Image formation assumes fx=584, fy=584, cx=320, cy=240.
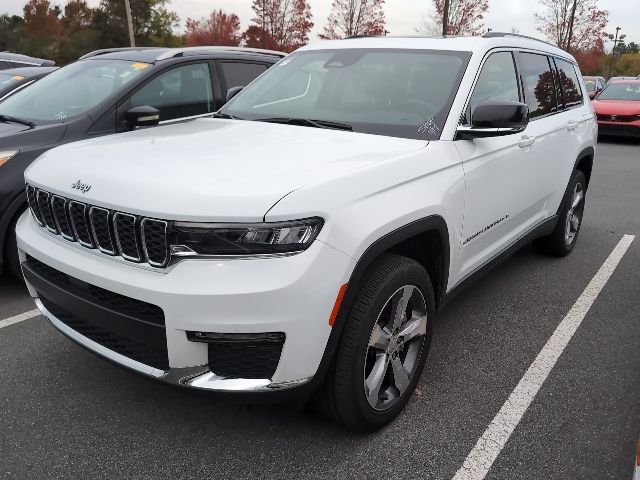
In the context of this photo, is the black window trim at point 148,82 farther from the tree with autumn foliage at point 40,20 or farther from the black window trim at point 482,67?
the tree with autumn foliage at point 40,20

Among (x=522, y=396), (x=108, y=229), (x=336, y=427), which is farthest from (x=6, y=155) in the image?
(x=522, y=396)

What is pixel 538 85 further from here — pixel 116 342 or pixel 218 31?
pixel 218 31

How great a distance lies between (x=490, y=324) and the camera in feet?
12.5

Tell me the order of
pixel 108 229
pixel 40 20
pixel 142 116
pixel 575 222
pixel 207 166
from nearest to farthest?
pixel 108 229, pixel 207 166, pixel 142 116, pixel 575 222, pixel 40 20

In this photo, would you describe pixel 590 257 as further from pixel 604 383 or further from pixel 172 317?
pixel 172 317

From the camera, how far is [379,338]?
254 centimetres

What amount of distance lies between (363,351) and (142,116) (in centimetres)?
293

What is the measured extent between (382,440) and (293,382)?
2.24 feet

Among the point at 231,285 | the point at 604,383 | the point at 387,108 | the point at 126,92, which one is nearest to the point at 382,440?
the point at 231,285

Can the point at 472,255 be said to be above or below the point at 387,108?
below

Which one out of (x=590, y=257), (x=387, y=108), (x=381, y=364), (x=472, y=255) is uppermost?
(x=387, y=108)

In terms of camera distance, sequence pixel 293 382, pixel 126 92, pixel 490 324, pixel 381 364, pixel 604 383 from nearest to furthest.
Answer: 1. pixel 293 382
2. pixel 381 364
3. pixel 604 383
4. pixel 490 324
5. pixel 126 92

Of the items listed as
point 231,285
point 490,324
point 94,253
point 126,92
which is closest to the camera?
point 231,285

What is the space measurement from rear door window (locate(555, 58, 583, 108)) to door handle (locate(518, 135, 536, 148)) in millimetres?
1113
